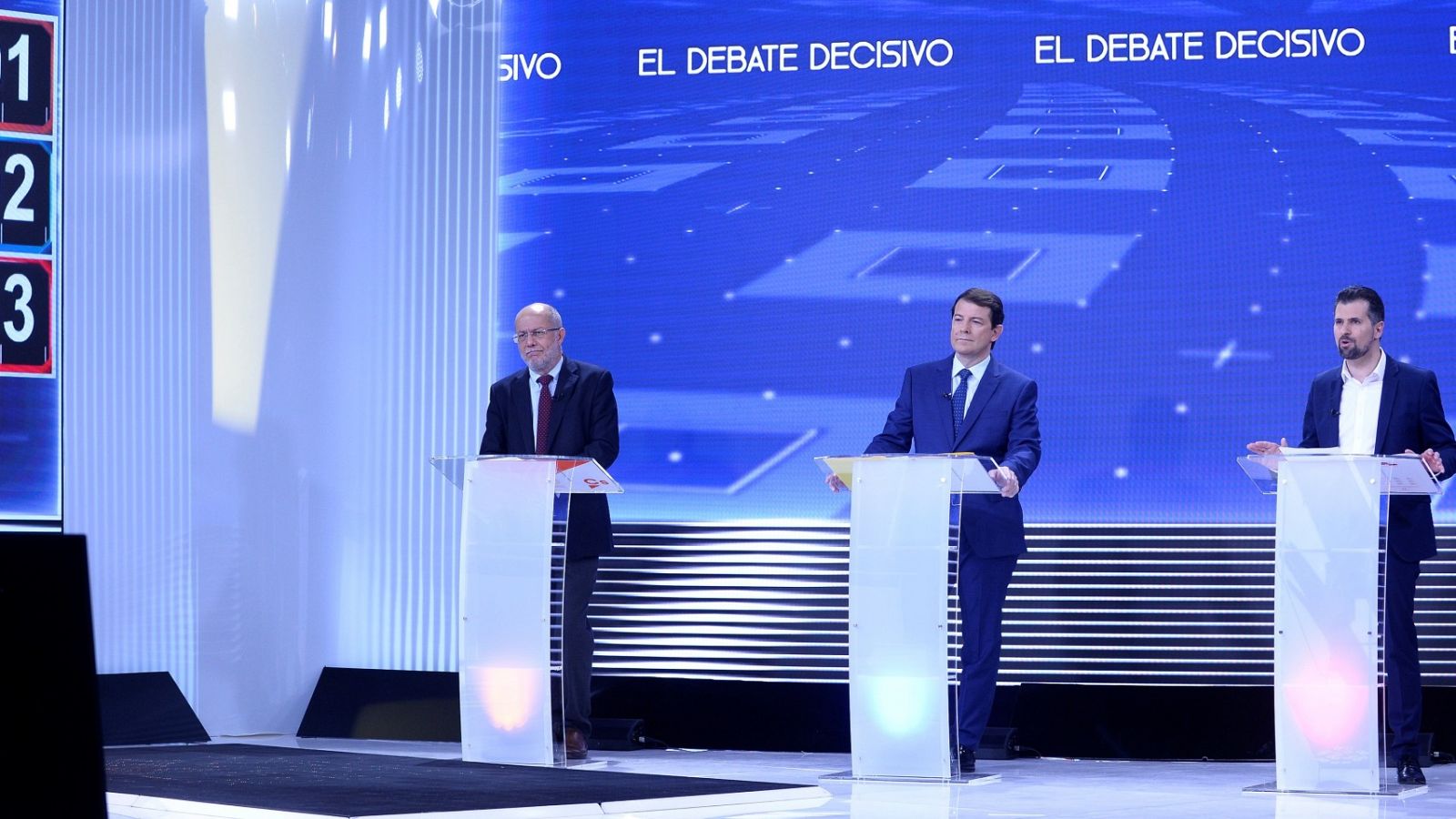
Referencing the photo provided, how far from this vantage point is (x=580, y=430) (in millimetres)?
5902

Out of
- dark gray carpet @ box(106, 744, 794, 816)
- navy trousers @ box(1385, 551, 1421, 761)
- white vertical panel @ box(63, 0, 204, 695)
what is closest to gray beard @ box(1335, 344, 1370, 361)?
navy trousers @ box(1385, 551, 1421, 761)

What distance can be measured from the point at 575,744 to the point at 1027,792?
1462 millimetres

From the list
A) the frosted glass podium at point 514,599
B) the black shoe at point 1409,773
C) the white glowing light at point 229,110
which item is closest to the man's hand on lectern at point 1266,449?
the black shoe at point 1409,773

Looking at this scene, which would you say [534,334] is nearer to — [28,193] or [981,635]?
[981,635]

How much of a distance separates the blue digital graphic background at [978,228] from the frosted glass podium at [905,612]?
5.45 ft

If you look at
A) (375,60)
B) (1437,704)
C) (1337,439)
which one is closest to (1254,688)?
(1437,704)

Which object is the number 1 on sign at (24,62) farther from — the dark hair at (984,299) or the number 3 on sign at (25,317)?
the dark hair at (984,299)

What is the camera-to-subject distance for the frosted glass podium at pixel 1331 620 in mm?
4777

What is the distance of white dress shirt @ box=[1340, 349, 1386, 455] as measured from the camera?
5.25 metres

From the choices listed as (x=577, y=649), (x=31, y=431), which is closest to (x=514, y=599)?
(x=577, y=649)

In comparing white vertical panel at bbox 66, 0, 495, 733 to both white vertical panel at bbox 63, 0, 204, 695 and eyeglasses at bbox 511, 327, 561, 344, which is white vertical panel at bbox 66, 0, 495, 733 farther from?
eyeglasses at bbox 511, 327, 561, 344

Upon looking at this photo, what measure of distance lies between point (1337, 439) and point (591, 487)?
222 centimetres

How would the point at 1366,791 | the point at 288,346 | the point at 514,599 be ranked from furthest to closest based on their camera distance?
the point at 288,346 → the point at 514,599 → the point at 1366,791

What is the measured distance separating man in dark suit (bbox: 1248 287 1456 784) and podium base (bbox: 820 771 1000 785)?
1189 millimetres
